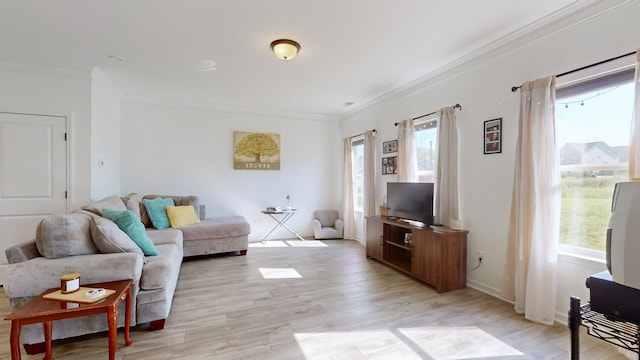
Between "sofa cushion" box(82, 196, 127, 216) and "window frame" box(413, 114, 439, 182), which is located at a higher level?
"window frame" box(413, 114, 439, 182)

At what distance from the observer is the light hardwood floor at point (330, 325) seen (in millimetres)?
1972

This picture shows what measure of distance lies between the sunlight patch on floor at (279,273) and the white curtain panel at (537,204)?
7.81 feet

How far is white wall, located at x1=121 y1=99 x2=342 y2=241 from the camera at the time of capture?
4848 mm

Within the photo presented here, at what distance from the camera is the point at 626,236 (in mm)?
1040

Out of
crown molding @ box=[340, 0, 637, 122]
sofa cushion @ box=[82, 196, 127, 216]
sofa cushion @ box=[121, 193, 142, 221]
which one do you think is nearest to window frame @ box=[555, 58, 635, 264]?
crown molding @ box=[340, 0, 637, 122]

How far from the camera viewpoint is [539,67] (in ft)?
8.24

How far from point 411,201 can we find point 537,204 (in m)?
1.42

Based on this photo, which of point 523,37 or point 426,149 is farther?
point 426,149

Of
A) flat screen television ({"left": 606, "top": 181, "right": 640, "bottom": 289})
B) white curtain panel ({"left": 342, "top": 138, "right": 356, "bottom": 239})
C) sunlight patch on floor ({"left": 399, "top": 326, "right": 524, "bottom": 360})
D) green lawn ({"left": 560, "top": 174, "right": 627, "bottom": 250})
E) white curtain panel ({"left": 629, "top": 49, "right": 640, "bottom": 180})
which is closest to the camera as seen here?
flat screen television ({"left": 606, "top": 181, "right": 640, "bottom": 289})

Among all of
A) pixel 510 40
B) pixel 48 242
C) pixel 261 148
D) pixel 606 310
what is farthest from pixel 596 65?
pixel 261 148

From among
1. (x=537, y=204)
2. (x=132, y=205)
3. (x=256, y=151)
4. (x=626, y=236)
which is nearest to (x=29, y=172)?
(x=132, y=205)

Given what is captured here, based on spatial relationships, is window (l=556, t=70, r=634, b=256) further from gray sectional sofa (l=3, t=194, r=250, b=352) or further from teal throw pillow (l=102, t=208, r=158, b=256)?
teal throw pillow (l=102, t=208, r=158, b=256)

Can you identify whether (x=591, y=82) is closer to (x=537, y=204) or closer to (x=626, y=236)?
(x=537, y=204)

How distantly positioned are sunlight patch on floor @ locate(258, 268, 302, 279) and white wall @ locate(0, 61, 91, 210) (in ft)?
7.95
